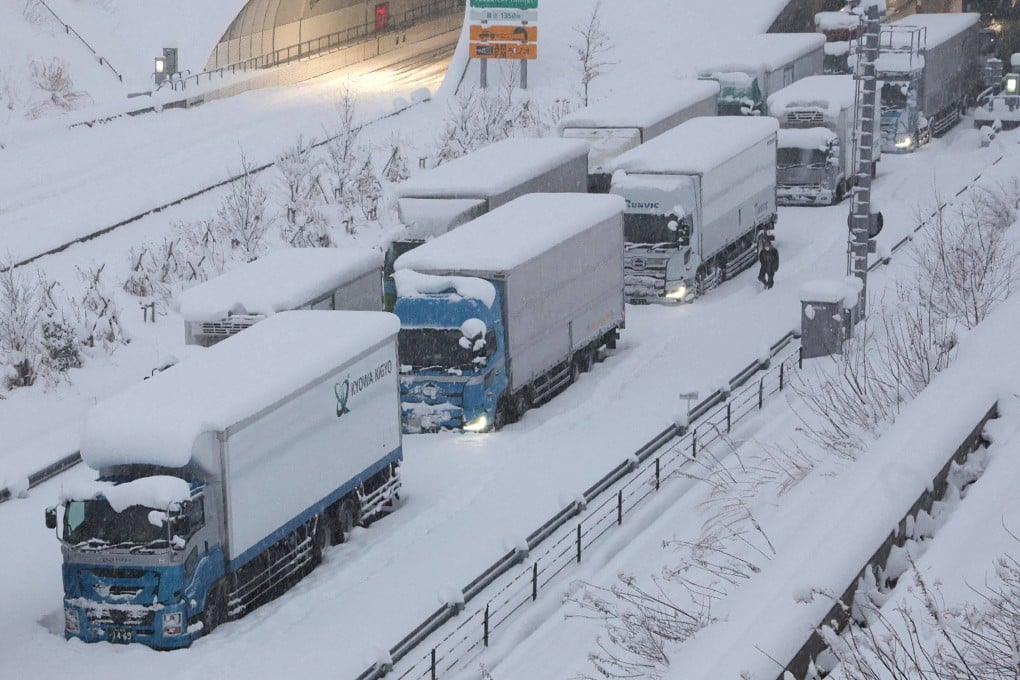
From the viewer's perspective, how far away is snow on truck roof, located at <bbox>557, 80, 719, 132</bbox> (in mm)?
43969

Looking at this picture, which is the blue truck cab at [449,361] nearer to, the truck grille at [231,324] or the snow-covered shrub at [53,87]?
the truck grille at [231,324]

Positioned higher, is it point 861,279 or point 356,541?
point 861,279

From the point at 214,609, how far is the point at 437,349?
27.7ft

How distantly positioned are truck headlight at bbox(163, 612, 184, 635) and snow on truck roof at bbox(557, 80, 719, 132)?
1026 inches

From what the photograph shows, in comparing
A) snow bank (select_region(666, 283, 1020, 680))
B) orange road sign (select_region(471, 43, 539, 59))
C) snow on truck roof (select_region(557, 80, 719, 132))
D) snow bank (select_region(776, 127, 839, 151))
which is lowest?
snow bank (select_region(776, 127, 839, 151))

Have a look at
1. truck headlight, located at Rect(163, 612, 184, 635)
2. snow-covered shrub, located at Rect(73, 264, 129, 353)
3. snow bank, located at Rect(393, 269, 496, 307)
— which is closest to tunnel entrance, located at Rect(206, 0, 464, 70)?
snow-covered shrub, located at Rect(73, 264, 129, 353)

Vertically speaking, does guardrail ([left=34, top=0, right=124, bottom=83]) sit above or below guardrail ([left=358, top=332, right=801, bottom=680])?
above

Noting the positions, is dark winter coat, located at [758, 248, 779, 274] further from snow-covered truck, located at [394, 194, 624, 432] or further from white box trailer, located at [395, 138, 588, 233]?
snow-covered truck, located at [394, 194, 624, 432]

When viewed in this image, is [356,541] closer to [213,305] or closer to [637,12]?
[213,305]

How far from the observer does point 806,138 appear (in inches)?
1839

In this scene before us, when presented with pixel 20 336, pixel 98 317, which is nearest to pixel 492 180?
pixel 98 317

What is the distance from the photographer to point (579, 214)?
1250 inches

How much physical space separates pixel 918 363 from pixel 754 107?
35.5 meters

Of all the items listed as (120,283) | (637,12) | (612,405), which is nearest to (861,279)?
(612,405)
